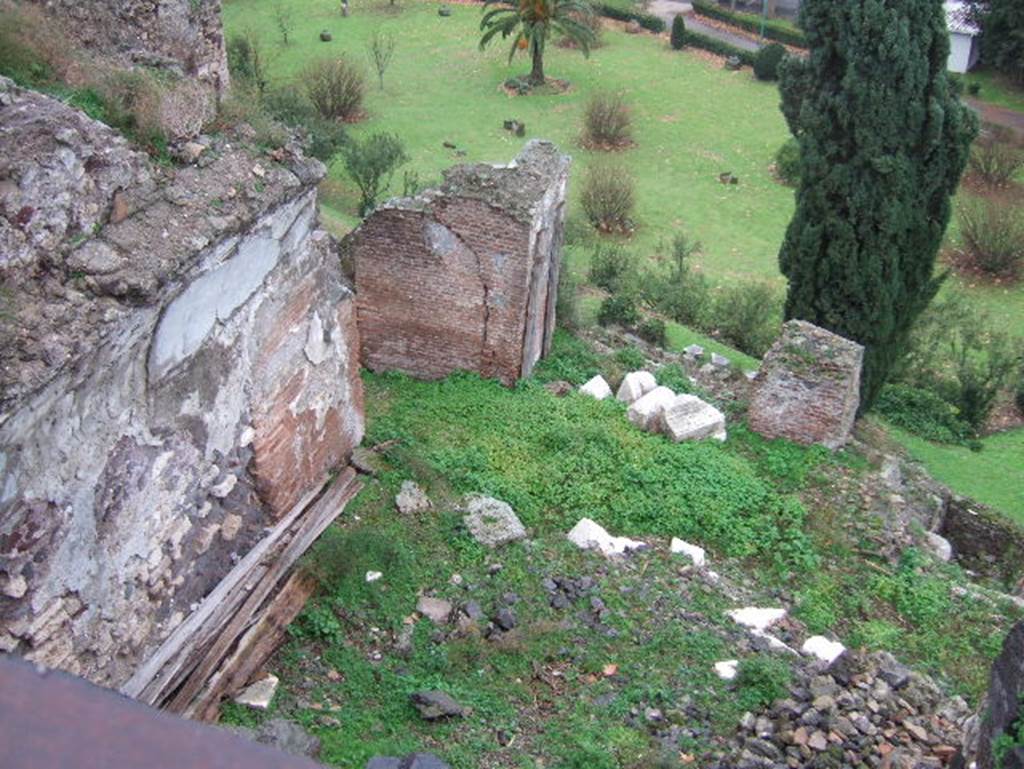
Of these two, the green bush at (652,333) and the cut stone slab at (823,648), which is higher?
the cut stone slab at (823,648)

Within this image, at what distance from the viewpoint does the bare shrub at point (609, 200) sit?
1772 cm

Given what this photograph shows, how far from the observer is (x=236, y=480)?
609cm

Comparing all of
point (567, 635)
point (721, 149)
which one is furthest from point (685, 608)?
point (721, 149)

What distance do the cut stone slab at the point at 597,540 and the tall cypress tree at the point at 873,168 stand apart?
5.17 metres

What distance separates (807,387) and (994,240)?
29.4ft

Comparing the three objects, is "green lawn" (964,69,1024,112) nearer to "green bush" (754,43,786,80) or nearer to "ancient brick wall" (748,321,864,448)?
"green bush" (754,43,786,80)

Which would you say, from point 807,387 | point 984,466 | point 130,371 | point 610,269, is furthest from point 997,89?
point 130,371

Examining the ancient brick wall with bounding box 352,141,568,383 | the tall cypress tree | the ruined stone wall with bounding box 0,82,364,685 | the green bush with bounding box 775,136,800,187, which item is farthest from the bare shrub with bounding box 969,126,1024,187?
the ruined stone wall with bounding box 0,82,364,685

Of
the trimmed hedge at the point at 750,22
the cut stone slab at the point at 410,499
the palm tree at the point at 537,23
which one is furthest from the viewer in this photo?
the trimmed hedge at the point at 750,22

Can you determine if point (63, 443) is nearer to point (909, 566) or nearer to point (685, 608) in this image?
point (685, 608)

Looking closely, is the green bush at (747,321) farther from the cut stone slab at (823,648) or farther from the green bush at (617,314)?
the cut stone slab at (823,648)

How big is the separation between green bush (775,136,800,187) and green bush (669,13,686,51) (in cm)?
763

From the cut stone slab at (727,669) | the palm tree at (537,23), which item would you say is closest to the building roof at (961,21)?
the palm tree at (537,23)

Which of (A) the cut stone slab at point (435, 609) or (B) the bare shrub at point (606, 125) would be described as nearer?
(A) the cut stone slab at point (435, 609)
